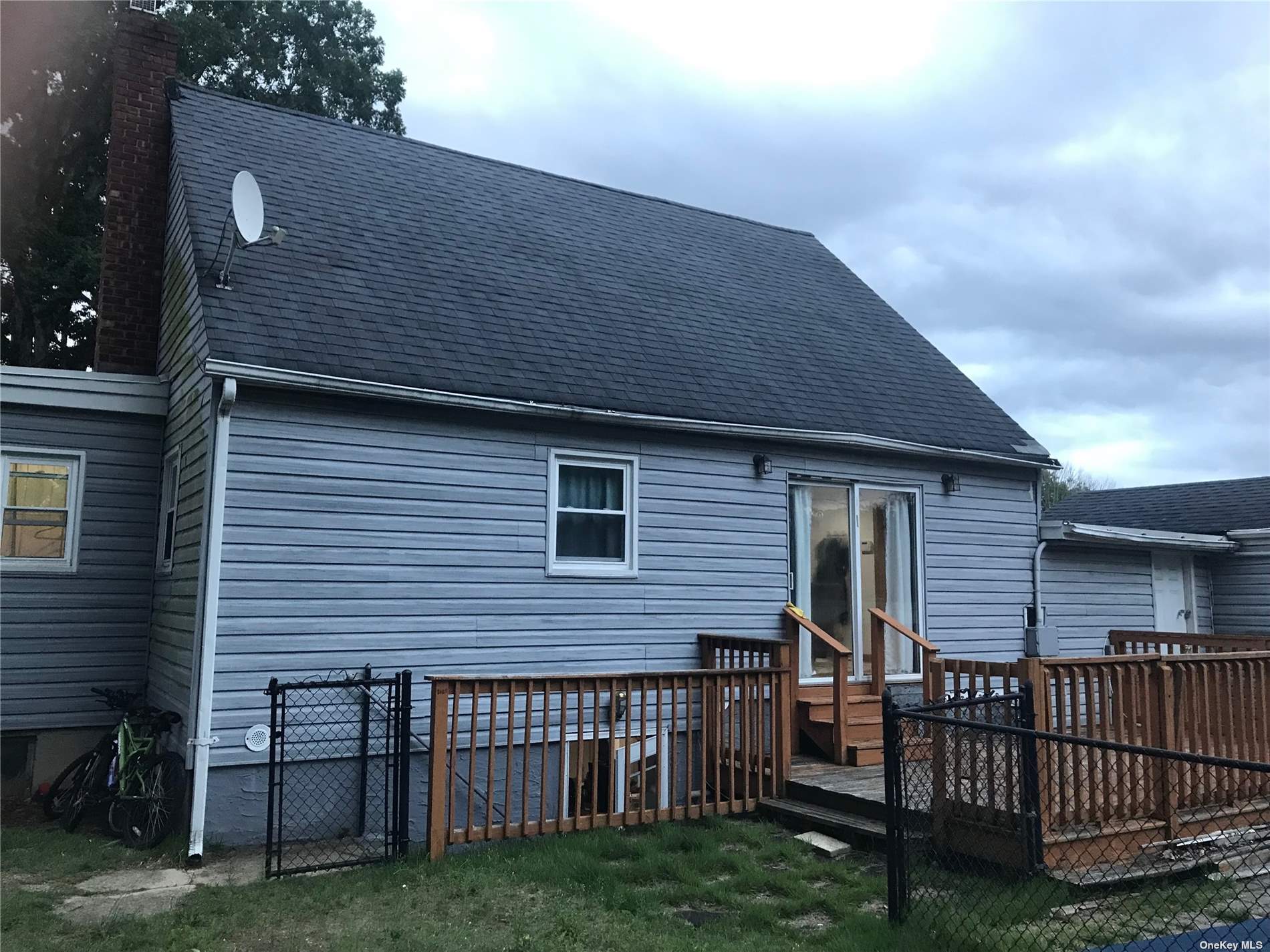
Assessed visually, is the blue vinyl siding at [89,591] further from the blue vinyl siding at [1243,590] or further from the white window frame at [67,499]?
the blue vinyl siding at [1243,590]

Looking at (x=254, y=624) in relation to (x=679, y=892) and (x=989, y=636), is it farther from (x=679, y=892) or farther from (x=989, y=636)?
(x=989, y=636)

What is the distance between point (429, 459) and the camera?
26.0 feet

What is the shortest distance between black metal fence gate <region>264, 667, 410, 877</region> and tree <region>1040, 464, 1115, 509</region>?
36.3 m

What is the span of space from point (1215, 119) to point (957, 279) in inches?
884

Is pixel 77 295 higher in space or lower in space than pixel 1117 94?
lower

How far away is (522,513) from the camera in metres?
8.31

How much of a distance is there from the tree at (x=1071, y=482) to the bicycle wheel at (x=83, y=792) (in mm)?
37296

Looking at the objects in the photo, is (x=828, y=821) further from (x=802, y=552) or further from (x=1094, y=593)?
(x=1094, y=593)

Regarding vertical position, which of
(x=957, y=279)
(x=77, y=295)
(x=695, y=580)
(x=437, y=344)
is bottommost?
(x=695, y=580)

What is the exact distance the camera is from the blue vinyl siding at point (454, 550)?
23.5 feet

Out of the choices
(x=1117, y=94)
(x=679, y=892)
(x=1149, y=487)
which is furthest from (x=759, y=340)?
(x=1149, y=487)

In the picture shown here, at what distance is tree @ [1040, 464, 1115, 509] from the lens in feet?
137

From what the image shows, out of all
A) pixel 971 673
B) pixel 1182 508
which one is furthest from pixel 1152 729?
pixel 1182 508

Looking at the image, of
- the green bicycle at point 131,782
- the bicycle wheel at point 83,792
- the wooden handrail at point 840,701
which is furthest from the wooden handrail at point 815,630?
the bicycle wheel at point 83,792
